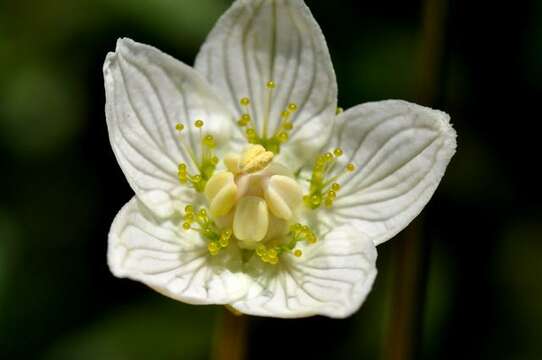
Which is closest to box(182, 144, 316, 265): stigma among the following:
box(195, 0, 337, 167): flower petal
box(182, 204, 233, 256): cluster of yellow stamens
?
box(182, 204, 233, 256): cluster of yellow stamens

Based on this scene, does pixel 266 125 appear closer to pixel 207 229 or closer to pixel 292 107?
pixel 292 107

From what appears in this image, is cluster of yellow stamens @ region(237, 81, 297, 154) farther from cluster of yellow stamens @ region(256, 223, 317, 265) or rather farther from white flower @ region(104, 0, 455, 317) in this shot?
cluster of yellow stamens @ region(256, 223, 317, 265)

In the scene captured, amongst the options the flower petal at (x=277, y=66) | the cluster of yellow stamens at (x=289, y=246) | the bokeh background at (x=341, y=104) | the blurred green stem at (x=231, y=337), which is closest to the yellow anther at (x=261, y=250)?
the cluster of yellow stamens at (x=289, y=246)

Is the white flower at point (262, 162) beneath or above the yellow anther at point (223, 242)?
above

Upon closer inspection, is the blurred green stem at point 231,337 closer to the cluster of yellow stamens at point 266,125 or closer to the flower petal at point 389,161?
the flower petal at point 389,161
